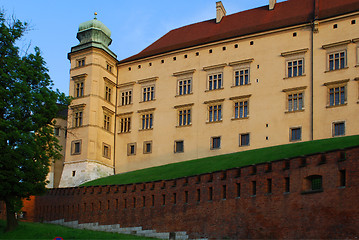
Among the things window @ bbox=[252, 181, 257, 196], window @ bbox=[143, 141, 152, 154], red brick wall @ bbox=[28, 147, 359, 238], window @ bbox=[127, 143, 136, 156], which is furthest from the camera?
window @ bbox=[127, 143, 136, 156]

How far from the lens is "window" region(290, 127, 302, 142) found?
45.6 meters

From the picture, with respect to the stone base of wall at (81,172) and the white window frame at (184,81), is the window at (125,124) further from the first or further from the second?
the white window frame at (184,81)

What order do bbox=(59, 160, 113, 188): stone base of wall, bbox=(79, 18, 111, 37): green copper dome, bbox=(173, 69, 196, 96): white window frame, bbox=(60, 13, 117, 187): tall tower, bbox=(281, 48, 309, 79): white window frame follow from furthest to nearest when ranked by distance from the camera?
bbox=(79, 18, 111, 37): green copper dome, bbox=(60, 13, 117, 187): tall tower, bbox=(173, 69, 196, 96): white window frame, bbox=(59, 160, 113, 188): stone base of wall, bbox=(281, 48, 309, 79): white window frame

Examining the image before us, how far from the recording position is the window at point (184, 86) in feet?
172

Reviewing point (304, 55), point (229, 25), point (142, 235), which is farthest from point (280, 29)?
point (142, 235)

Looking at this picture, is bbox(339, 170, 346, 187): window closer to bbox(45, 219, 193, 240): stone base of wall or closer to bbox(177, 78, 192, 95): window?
bbox(45, 219, 193, 240): stone base of wall

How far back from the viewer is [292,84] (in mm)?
46812

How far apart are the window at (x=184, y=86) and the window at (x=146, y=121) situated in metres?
3.65

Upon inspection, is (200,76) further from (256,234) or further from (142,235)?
Answer: (256,234)

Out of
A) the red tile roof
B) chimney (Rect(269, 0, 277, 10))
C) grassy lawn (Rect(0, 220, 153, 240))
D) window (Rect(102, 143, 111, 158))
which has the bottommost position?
grassy lawn (Rect(0, 220, 153, 240))

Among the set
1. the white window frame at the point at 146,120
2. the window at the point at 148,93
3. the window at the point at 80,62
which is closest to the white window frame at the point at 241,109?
the white window frame at the point at 146,120

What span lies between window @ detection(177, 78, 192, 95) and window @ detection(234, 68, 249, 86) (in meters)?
4.63

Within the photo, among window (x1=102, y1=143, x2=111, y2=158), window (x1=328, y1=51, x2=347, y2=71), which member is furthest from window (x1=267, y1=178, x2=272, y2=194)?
window (x1=102, y1=143, x2=111, y2=158)

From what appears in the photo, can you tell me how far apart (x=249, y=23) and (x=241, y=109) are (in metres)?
8.78
